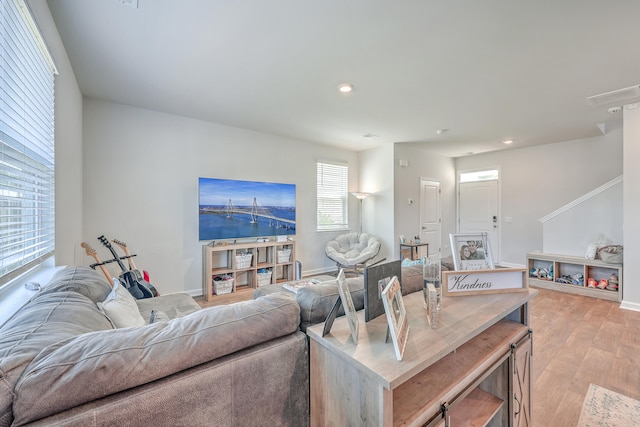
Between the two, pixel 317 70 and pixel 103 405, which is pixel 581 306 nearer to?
pixel 317 70

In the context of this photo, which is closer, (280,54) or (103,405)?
(103,405)

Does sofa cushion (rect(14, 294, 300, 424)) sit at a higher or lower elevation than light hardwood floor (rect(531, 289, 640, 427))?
higher

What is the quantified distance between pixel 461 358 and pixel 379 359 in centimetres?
66

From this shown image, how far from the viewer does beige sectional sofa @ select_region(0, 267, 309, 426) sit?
69 cm

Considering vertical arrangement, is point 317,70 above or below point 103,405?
above

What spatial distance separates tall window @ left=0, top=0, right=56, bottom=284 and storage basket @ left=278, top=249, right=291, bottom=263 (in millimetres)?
2875

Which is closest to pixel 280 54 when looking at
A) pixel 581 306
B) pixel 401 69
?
pixel 401 69

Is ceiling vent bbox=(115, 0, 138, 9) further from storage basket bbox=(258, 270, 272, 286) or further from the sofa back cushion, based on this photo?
storage basket bbox=(258, 270, 272, 286)

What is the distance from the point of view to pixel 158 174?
3.80 metres

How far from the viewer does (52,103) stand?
6.72 ft

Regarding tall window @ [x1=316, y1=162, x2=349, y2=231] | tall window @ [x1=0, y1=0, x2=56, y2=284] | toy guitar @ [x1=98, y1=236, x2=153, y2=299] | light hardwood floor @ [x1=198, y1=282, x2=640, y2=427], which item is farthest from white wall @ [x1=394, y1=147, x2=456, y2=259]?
tall window @ [x1=0, y1=0, x2=56, y2=284]

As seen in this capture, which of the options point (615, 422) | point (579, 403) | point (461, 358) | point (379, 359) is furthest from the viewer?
point (579, 403)

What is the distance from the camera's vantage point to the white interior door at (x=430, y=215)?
604 centimetres

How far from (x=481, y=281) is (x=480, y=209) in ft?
18.8
